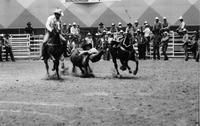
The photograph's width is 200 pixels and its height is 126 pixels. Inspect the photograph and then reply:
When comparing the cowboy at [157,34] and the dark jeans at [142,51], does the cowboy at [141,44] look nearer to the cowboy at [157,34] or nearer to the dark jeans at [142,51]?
the dark jeans at [142,51]

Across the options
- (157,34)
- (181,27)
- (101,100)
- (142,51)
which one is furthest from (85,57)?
(181,27)

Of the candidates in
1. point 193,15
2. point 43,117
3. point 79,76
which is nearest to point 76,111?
point 43,117

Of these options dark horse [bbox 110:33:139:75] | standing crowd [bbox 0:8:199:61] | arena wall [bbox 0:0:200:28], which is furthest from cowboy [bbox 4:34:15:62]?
dark horse [bbox 110:33:139:75]

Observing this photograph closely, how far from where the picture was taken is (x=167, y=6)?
3272 centimetres

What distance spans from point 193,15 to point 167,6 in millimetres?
1886

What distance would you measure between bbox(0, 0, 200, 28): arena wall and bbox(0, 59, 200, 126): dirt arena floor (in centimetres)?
1410

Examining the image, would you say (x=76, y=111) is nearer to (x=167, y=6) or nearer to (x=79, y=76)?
(x=79, y=76)

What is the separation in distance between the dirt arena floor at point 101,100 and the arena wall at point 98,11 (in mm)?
14102

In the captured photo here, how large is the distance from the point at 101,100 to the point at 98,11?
23.0 metres

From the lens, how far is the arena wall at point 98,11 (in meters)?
32.5

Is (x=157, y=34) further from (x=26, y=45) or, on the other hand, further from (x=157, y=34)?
(x=26, y=45)

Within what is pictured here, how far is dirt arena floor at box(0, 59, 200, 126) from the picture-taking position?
9.56 m

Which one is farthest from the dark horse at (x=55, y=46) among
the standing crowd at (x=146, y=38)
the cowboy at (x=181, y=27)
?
the cowboy at (x=181, y=27)

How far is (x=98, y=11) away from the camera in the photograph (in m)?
34.9
